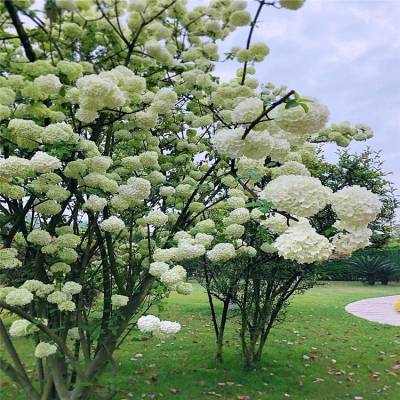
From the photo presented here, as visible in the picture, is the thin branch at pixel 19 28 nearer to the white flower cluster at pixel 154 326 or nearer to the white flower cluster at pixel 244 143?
the white flower cluster at pixel 244 143

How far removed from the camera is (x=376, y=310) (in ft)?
41.6

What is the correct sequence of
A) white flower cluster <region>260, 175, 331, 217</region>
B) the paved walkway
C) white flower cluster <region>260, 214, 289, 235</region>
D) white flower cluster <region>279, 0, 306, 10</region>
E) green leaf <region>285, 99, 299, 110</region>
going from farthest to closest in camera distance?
the paved walkway → white flower cluster <region>260, 214, 289, 235</region> → white flower cluster <region>279, 0, 306, 10</region> → white flower cluster <region>260, 175, 331, 217</region> → green leaf <region>285, 99, 299, 110</region>

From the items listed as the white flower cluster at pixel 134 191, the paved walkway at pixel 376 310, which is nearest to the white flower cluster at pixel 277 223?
the white flower cluster at pixel 134 191

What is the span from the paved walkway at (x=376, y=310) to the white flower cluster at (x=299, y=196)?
31.0 ft

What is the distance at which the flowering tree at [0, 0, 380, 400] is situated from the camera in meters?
2.35

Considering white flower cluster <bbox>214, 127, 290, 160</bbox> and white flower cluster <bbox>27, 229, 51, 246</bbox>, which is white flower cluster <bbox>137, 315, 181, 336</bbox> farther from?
white flower cluster <bbox>214, 127, 290, 160</bbox>

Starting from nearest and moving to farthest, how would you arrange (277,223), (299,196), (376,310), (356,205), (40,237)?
(299,196) < (356,205) < (277,223) < (40,237) < (376,310)

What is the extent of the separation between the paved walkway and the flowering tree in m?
7.64

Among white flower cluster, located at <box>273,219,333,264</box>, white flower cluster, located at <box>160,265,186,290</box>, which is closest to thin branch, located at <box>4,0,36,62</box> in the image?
white flower cluster, located at <box>160,265,186,290</box>

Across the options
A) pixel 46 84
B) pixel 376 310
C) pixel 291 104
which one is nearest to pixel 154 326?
pixel 46 84

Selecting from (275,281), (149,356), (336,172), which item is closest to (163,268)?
(275,281)

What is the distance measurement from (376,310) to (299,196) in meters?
11.7

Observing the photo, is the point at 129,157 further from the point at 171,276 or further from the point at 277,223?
the point at 277,223

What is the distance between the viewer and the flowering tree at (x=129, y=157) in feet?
7.72
